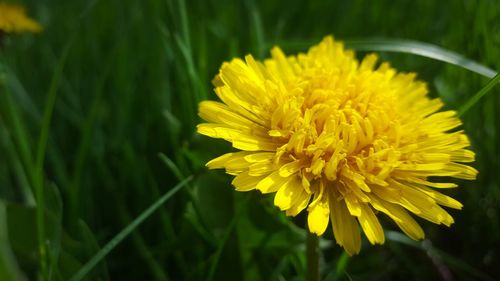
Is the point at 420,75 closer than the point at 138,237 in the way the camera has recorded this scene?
No

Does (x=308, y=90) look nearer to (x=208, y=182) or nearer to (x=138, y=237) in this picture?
(x=208, y=182)

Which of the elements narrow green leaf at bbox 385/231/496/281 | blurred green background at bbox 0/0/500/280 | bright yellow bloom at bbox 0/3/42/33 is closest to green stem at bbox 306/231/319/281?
blurred green background at bbox 0/0/500/280

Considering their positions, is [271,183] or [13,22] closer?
[271,183]

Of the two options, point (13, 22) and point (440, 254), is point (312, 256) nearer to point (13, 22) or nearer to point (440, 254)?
point (440, 254)

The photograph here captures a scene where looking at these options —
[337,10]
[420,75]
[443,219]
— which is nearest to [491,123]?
[420,75]

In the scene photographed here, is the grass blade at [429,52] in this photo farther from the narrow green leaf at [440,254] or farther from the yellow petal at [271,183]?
the yellow petal at [271,183]

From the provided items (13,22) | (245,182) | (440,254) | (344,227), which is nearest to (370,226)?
(344,227)

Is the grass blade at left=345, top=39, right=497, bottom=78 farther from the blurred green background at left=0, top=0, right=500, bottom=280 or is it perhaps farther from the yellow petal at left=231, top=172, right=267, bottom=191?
the yellow petal at left=231, top=172, right=267, bottom=191

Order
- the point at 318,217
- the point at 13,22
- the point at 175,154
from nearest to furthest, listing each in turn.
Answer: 1. the point at 318,217
2. the point at 175,154
3. the point at 13,22
